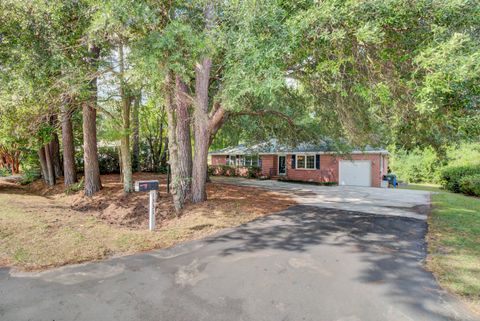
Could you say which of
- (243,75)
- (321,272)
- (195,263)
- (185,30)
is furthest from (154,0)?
(321,272)

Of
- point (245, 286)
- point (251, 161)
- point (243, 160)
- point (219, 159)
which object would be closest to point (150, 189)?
point (245, 286)

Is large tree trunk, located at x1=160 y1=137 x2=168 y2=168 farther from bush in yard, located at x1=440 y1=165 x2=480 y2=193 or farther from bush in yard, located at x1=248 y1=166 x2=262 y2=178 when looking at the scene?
bush in yard, located at x1=440 y1=165 x2=480 y2=193

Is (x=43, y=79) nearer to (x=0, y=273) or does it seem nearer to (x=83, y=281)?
(x=0, y=273)

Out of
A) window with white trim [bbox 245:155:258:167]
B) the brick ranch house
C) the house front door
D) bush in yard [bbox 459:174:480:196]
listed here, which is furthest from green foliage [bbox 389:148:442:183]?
window with white trim [bbox 245:155:258:167]

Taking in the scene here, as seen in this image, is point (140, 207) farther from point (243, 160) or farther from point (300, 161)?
point (243, 160)

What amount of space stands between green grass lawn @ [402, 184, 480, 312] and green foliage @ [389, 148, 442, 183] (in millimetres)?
15688

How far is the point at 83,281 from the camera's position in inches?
145

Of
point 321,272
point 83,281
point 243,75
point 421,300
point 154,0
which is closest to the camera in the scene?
point 421,300

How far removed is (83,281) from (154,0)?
6093 mm

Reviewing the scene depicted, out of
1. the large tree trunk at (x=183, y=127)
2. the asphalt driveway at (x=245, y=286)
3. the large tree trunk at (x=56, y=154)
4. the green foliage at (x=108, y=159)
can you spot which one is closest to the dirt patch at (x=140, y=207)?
the large tree trunk at (x=183, y=127)

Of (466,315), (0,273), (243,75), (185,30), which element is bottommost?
(466,315)

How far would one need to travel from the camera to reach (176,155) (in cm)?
813

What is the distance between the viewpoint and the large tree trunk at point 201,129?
26.3ft

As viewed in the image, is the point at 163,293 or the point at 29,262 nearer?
the point at 163,293
